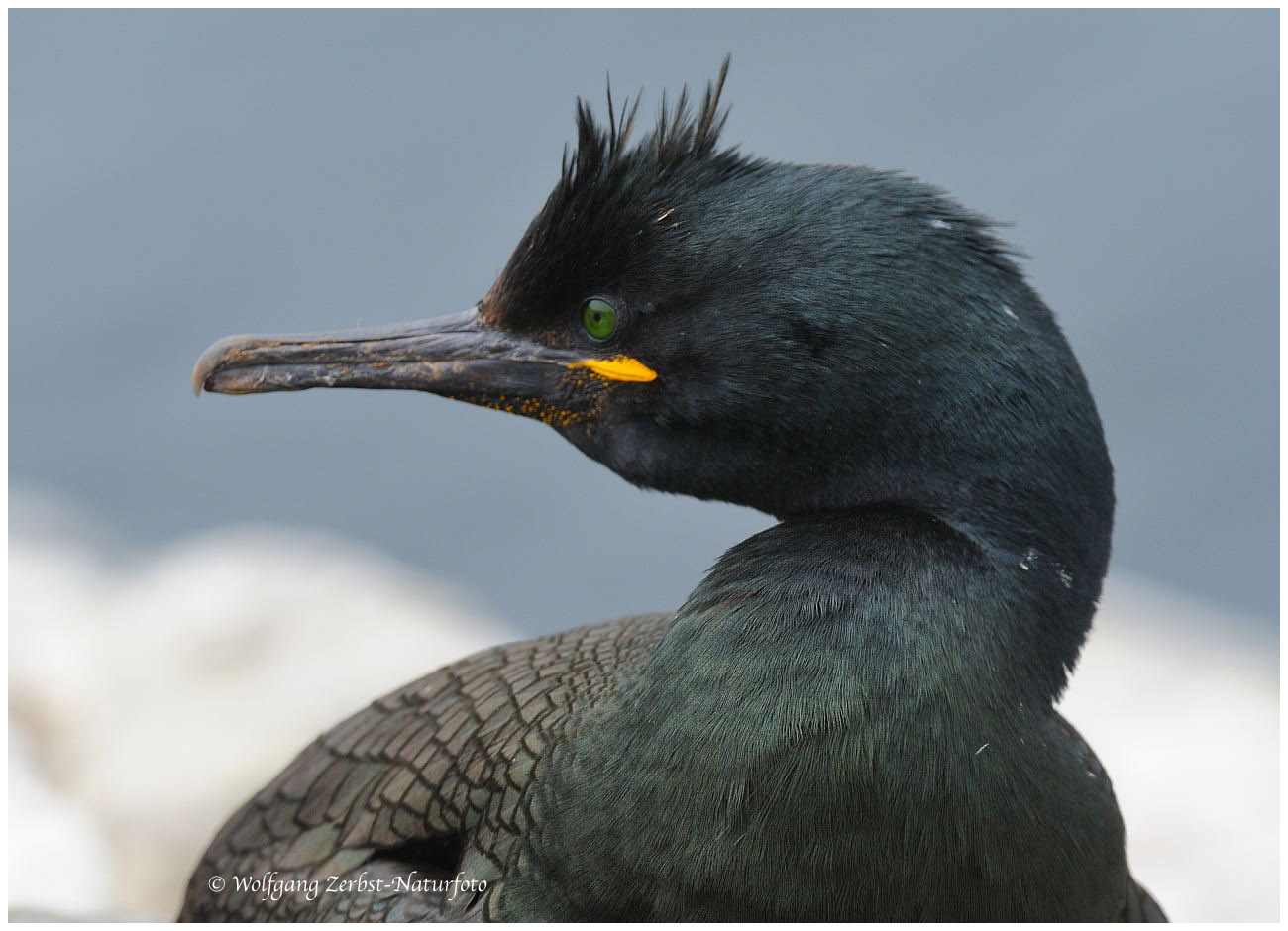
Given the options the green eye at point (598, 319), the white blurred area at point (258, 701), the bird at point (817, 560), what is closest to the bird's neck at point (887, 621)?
the bird at point (817, 560)

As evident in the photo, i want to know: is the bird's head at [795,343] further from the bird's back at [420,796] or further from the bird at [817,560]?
the bird's back at [420,796]

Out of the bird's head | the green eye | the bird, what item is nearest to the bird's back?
the bird

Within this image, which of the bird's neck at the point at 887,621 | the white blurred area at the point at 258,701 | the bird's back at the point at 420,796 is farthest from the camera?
the white blurred area at the point at 258,701

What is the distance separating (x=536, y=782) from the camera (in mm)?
3773

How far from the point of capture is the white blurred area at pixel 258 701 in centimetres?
677

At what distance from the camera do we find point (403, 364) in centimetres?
398

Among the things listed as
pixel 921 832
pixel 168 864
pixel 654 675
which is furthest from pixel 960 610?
pixel 168 864

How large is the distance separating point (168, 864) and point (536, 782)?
3.62 m

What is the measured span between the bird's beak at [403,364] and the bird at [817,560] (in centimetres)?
5

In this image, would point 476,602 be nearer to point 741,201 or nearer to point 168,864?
point 168,864

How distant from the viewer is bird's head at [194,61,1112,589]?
3426 millimetres

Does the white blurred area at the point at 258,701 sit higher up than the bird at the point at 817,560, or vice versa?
the bird at the point at 817,560

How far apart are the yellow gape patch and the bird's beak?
0.15 meters

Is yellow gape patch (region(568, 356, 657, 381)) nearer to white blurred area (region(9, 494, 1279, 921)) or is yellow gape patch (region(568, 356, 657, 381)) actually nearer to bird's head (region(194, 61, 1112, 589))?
bird's head (region(194, 61, 1112, 589))
